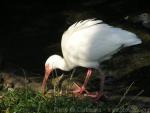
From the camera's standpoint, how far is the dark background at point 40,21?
30.4 feet

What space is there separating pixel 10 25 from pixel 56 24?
0.97m

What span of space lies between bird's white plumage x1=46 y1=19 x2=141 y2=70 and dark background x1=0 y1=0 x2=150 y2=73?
1312mm

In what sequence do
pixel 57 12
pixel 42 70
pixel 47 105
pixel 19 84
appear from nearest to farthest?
pixel 47 105 < pixel 19 84 < pixel 42 70 < pixel 57 12

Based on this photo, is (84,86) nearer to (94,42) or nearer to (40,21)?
(94,42)

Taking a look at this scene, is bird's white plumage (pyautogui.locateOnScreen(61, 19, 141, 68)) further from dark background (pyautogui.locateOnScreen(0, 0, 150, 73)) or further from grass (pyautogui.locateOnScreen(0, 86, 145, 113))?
dark background (pyautogui.locateOnScreen(0, 0, 150, 73))

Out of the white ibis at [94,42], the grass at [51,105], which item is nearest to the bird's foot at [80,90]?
the white ibis at [94,42]

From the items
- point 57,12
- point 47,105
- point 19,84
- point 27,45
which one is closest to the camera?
point 47,105

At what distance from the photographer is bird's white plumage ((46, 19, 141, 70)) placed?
7320 millimetres

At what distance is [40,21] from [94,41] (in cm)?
366

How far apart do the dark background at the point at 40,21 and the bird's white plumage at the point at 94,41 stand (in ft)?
4.31

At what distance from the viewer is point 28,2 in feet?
39.2

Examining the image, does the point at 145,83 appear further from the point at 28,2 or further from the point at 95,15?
the point at 28,2

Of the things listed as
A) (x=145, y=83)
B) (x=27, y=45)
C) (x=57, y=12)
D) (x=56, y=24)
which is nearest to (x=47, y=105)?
(x=145, y=83)

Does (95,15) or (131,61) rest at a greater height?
(95,15)
